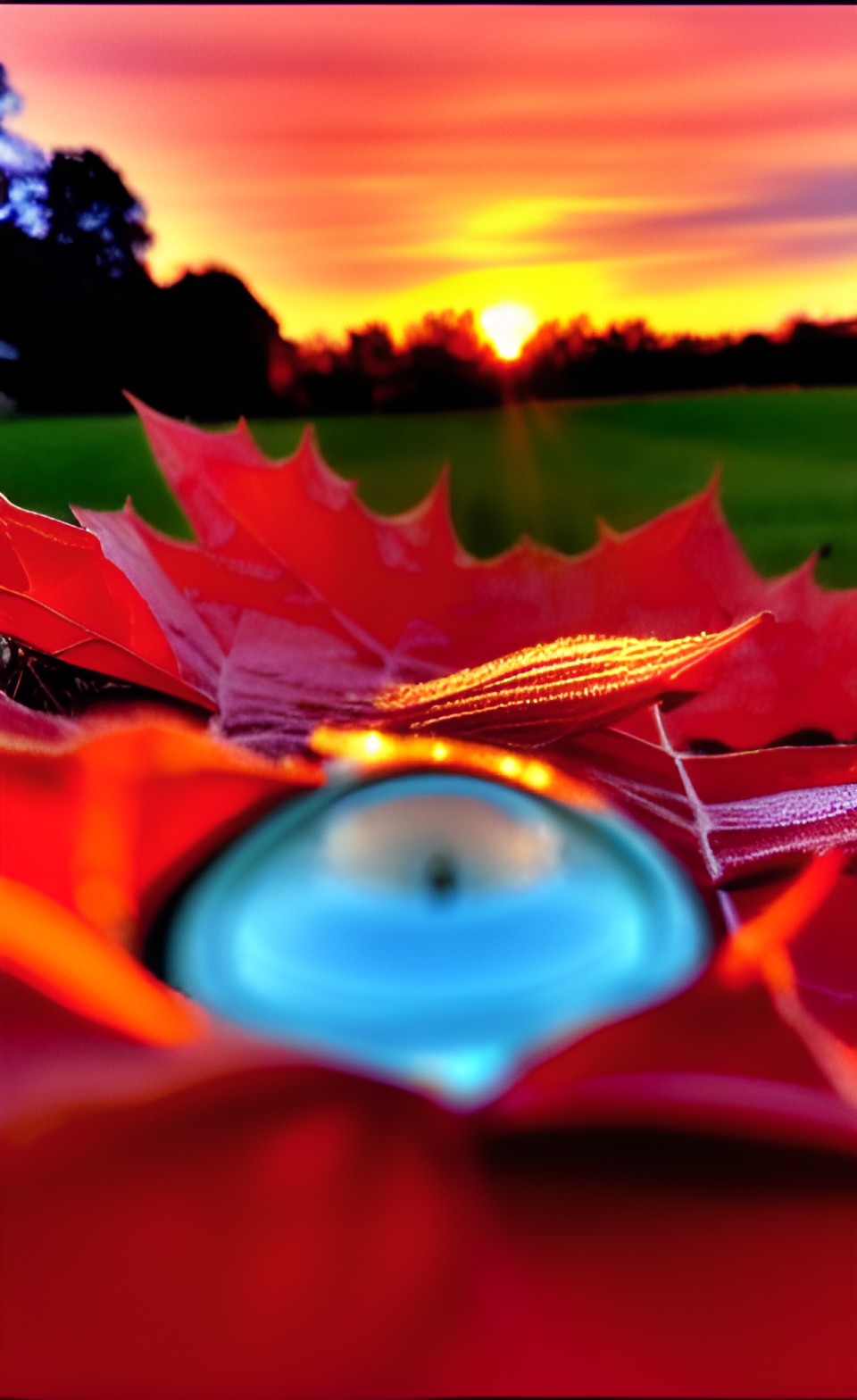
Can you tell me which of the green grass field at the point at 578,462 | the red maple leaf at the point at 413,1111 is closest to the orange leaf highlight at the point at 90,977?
the red maple leaf at the point at 413,1111

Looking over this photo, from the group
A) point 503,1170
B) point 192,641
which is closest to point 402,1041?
point 503,1170

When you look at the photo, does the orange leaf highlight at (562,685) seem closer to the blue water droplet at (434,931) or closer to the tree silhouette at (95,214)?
the blue water droplet at (434,931)

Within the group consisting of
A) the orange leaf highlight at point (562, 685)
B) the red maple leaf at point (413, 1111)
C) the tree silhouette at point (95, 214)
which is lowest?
the red maple leaf at point (413, 1111)

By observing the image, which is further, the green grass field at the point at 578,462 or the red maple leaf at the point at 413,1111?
the green grass field at the point at 578,462

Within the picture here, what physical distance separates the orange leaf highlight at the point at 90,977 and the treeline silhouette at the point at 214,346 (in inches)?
6.3

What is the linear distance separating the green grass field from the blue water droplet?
5.1 inches

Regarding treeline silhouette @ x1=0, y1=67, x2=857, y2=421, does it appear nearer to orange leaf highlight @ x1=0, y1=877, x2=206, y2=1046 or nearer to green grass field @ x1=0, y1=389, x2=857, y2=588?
green grass field @ x1=0, y1=389, x2=857, y2=588

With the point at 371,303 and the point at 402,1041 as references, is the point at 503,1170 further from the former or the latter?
the point at 371,303

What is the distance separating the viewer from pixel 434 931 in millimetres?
188

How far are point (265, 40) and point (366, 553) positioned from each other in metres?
0.16

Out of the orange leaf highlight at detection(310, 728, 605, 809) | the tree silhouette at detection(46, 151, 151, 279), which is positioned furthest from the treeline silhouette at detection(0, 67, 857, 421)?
the orange leaf highlight at detection(310, 728, 605, 809)

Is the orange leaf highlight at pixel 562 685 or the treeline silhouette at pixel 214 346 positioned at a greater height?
the treeline silhouette at pixel 214 346

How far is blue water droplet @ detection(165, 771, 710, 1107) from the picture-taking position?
181 millimetres

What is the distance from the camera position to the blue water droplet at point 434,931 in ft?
0.59
